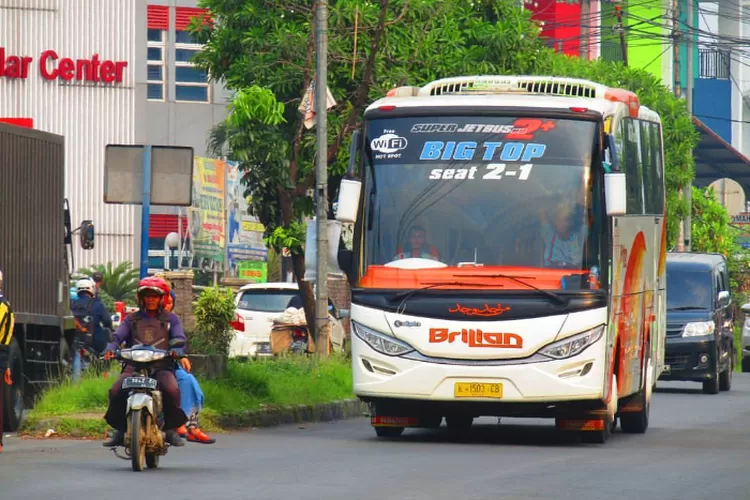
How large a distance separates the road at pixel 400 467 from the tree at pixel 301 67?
337 inches

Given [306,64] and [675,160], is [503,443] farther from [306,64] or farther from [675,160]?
[675,160]

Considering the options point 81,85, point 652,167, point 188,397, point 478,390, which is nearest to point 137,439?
point 188,397

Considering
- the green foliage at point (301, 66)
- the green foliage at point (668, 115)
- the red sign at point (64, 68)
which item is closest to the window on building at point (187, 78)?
the red sign at point (64, 68)

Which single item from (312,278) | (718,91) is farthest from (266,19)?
(718,91)

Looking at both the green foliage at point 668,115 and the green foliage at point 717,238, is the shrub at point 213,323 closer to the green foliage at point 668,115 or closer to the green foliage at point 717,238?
the green foliage at point 668,115

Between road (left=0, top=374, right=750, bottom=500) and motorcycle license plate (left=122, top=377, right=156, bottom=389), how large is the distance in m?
0.63

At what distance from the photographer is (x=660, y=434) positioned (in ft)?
62.5

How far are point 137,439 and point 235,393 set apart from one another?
6.12 meters

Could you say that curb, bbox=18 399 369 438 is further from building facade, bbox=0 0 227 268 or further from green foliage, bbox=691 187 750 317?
green foliage, bbox=691 187 750 317

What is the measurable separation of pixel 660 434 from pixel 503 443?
2.54 metres

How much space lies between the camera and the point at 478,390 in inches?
632

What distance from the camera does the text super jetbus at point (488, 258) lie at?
16062mm

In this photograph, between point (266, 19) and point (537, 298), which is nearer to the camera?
point (537, 298)

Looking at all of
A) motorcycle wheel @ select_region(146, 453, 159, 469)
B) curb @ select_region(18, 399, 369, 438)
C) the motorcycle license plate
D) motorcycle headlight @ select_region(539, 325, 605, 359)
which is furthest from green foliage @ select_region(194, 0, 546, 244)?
the motorcycle license plate
